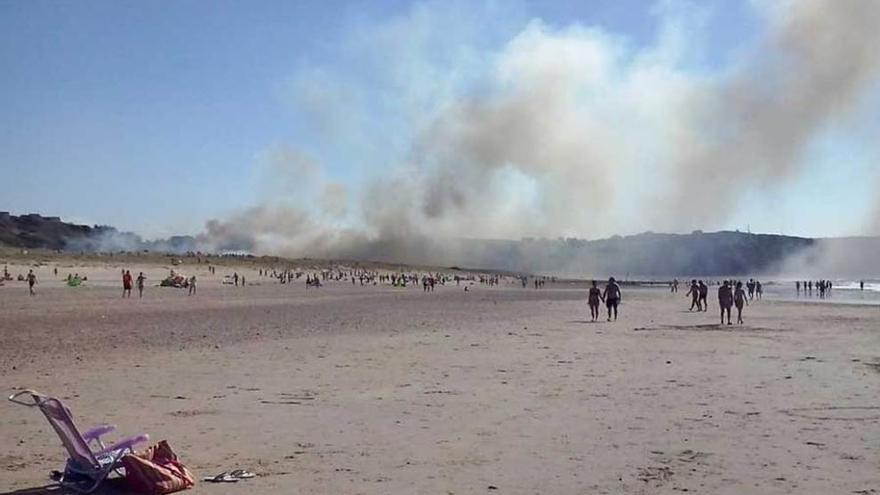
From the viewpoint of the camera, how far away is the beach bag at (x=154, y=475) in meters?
7.83

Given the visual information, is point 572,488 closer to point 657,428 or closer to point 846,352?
point 657,428

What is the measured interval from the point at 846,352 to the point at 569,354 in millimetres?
7191

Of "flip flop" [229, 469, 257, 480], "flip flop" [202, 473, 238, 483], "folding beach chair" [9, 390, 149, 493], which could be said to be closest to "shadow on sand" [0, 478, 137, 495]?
"folding beach chair" [9, 390, 149, 493]

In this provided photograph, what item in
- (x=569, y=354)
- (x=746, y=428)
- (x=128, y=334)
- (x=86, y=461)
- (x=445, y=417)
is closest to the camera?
(x=86, y=461)

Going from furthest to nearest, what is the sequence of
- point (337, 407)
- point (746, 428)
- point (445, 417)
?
point (337, 407)
point (445, 417)
point (746, 428)

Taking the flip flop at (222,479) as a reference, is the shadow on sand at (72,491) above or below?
below

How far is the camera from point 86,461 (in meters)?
7.94

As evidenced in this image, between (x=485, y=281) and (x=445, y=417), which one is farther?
(x=485, y=281)

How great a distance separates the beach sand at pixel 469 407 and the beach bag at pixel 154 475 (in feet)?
0.87

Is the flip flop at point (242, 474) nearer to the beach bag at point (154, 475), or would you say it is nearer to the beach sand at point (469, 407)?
the beach sand at point (469, 407)

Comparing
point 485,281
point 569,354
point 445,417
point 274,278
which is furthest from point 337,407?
point 485,281

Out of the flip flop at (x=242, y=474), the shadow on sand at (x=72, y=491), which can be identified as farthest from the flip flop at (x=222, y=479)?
the shadow on sand at (x=72, y=491)

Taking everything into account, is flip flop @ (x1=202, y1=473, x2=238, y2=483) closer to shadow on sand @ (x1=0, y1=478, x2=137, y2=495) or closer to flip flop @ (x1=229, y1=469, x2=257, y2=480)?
flip flop @ (x1=229, y1=469, x2=257, y2=480)

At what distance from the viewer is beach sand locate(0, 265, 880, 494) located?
8.69 meters
